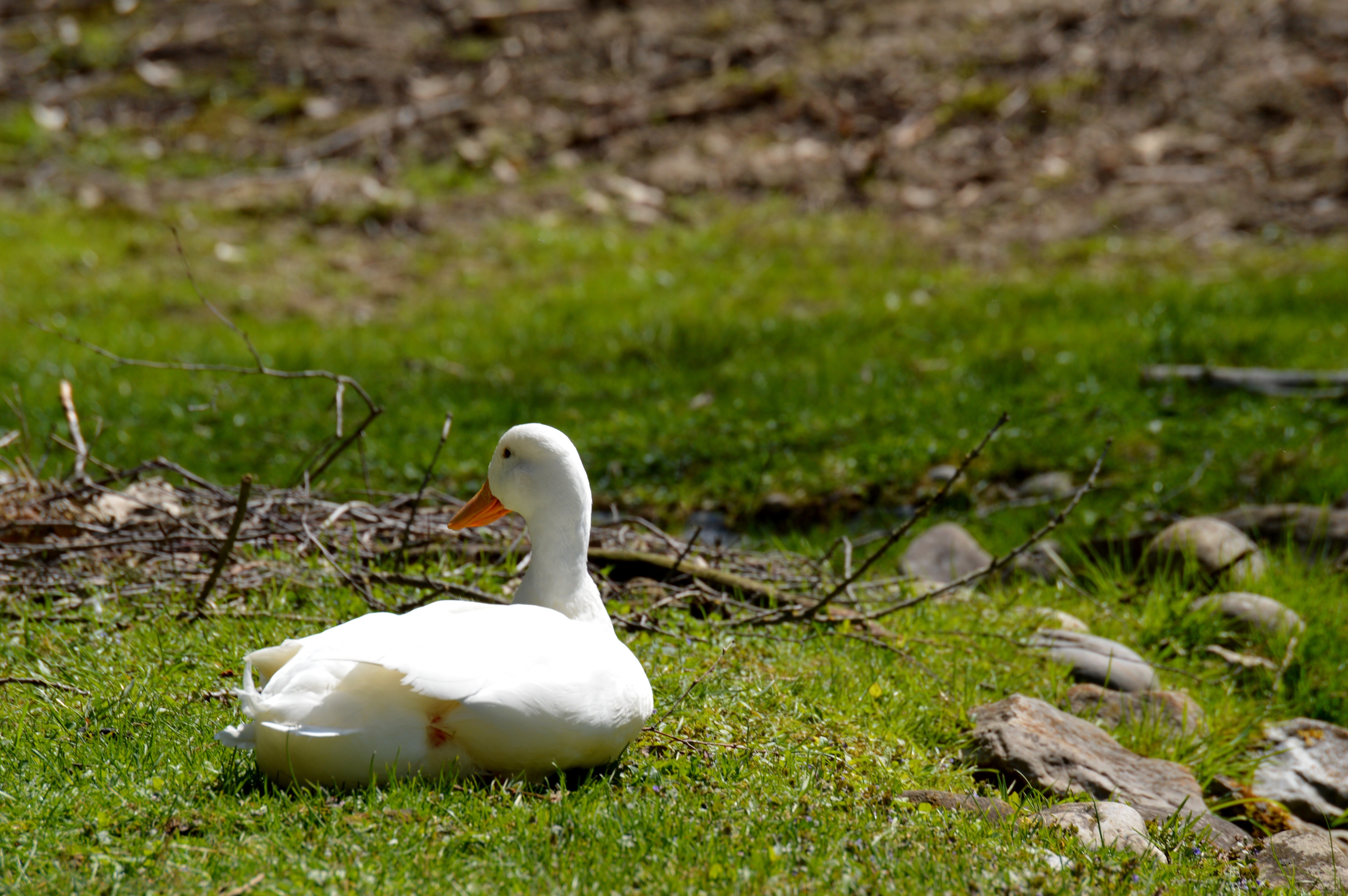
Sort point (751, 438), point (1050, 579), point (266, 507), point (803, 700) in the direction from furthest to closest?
1. point (751, 438)
2. point (1050, 579)
3. point (266, 507)
4. point (803, 700)

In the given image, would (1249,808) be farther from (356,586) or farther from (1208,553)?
(356,586)

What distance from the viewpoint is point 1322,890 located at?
343 centimetres

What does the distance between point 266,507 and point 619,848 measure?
2880 mm

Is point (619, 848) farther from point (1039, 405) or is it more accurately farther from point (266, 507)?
point (1039, 405)

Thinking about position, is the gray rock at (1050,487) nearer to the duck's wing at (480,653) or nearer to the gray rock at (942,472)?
the gray rock at (942,472)

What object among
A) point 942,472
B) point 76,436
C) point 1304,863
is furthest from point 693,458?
point 1304,863

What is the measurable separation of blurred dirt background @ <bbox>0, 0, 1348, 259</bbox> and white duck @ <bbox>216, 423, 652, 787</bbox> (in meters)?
9.27

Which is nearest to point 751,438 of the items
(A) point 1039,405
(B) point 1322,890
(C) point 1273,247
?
(A) point 1039,405

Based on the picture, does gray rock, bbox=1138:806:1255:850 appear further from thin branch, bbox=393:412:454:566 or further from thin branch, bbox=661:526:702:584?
thin branch, bbox=393:412:454:566

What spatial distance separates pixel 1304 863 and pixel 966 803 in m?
1.12

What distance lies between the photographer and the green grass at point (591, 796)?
283cm

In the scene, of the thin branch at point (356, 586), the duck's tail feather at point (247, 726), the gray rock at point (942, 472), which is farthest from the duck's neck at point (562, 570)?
the gray rock at point (942, 472)

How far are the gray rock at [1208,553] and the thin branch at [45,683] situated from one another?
4677 millimetres

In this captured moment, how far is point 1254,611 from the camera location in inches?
213
